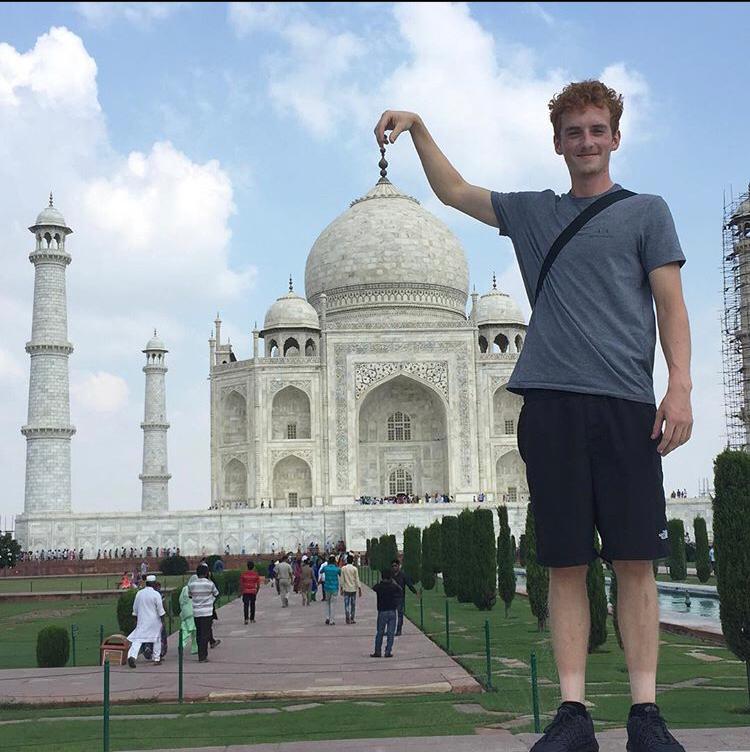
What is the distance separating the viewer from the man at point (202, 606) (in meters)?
9.77

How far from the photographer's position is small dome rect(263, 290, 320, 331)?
36344 mm

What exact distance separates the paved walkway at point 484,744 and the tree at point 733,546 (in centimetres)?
310

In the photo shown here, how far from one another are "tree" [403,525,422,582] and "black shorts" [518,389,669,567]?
63.6 ft

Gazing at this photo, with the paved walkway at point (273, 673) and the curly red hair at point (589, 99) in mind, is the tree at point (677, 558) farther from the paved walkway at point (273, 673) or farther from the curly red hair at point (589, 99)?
the curly red hair at point (589, 99)

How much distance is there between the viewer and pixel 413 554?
867 inches

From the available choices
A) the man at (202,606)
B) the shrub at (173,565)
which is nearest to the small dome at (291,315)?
the shrub at (173,565)

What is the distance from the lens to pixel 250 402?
34062 mm

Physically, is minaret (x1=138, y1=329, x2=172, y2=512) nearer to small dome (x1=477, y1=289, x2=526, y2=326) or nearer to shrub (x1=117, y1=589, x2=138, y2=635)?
small dome (x1=477, y1=289, x2=526, y2=326)

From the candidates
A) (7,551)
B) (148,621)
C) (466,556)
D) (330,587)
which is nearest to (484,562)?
(466,556)

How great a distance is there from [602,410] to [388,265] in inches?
1383

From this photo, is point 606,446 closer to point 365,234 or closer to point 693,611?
point 693,611

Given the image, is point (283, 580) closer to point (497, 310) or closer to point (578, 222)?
point (578, 222)

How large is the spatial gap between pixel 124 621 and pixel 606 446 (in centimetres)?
945

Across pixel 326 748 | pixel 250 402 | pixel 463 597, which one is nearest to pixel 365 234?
pixel 250 402
